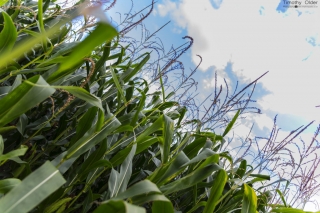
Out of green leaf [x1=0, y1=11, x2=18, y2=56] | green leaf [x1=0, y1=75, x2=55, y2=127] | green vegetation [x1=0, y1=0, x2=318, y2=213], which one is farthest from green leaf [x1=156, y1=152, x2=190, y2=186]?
green leaf [x1=0, y1=11, x2=18, y2=56]

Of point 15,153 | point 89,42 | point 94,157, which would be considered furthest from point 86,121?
point 89,42

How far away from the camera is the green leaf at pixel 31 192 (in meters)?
0.43

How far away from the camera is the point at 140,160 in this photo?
3.87 ft

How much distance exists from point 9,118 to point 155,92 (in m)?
1.06

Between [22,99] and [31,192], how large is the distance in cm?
23

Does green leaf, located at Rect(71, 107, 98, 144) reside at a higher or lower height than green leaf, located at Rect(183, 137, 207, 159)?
higher

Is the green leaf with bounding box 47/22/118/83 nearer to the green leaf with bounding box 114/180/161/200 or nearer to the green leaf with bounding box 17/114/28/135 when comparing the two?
the green leaf with bounding box 114/180/161/200

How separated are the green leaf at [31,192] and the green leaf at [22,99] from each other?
17 cm

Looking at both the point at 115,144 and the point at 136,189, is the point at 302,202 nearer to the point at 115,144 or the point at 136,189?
the point at 115,144

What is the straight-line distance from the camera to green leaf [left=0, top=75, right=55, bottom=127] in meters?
0.59

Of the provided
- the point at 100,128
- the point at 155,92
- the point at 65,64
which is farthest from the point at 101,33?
the point at 155,92

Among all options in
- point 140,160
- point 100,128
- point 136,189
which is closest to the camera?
point 136,189

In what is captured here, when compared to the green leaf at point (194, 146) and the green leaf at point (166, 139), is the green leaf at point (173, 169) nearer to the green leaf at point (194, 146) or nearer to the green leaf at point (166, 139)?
the green leaf at point (166, 139)

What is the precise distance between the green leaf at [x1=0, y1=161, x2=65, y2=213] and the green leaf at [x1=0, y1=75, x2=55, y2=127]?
6.5 inches
